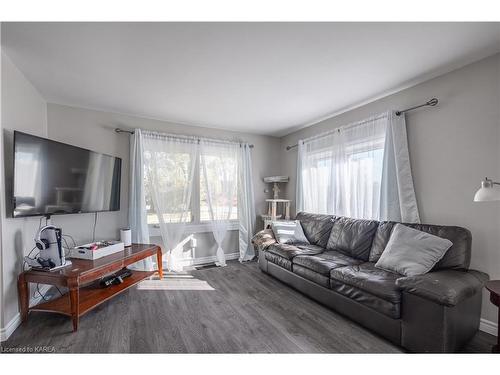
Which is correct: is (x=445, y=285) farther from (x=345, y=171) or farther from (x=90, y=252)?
(x=90, y=252)

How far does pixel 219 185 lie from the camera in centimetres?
399

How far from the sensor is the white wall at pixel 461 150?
195cm

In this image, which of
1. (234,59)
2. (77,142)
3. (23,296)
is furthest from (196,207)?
(234,59)

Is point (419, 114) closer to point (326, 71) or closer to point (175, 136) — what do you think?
point (326, 71)

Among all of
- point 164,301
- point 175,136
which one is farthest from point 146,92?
point 164,301

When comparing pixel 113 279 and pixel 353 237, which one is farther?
pixel 353 237

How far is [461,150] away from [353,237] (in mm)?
1361

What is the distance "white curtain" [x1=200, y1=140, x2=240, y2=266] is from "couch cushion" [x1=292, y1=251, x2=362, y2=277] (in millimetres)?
1607

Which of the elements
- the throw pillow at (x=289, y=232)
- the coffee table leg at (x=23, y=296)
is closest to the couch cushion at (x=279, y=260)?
the throw pillow at (x=289, y=232)

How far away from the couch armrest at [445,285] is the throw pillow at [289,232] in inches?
64.9

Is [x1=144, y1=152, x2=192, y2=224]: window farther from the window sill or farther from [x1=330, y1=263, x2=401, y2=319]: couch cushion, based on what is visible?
[x1=330, y1=263, x2=401, y2=319]: couch cushion

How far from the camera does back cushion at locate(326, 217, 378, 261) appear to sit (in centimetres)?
262
